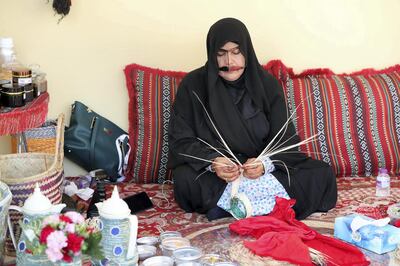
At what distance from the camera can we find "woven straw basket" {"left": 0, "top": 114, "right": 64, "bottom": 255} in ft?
7.36

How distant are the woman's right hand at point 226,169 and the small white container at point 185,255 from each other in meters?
0.54

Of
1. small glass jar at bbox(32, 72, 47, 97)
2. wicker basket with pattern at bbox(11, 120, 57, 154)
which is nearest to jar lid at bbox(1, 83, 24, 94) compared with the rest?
small glass jar at bbox(32, 72, 47, 97)

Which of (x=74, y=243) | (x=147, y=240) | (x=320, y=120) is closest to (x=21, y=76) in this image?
(x=147, y=240)

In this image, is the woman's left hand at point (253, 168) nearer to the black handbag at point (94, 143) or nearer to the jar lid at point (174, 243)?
the jar lid at point (174, 243)

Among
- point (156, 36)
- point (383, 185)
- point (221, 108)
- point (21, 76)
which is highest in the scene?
point (156, 36)

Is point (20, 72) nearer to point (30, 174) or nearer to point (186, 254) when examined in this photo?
point (30, 174)

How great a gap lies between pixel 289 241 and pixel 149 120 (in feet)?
3.81

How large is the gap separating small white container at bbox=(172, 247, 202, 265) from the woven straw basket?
1.79 feet

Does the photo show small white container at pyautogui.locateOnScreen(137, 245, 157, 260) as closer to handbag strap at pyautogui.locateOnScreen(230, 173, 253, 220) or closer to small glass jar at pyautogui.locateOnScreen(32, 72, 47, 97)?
handbag strap at pyautogui.locateOnScreen(230, 173, 253, 220)

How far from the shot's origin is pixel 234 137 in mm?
2773

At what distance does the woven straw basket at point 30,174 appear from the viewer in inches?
88.3

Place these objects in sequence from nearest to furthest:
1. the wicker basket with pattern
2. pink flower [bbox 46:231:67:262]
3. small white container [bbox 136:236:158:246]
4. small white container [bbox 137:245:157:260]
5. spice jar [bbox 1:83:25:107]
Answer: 1. pink flower [bbox 46:231:67:262]
2. small white container [bbox 137:245:157:260]
3. small white container [bbox 136:236:158:246]
4. spice jar [bbox 1:83:25:107]
5. the wicker basket with pattern

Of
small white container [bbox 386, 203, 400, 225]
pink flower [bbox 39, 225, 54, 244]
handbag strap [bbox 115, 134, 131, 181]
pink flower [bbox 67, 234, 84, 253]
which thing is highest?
pink flower [bbox 39, 225, 54, 244]

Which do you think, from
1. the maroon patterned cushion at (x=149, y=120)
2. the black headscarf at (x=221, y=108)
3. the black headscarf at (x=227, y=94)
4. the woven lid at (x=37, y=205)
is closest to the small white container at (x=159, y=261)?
the woven lid at (x=37, y=205)
